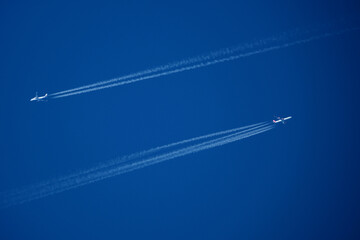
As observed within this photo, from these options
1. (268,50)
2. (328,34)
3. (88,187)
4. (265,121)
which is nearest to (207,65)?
(268,50)

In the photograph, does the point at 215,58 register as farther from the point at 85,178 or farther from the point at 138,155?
the point at 85,178

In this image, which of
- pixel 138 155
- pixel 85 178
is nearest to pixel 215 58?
pixel 138 155

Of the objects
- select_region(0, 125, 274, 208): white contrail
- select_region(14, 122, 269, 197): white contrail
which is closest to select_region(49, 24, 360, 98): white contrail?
select_region(14, 122, 269, 197): white contrail

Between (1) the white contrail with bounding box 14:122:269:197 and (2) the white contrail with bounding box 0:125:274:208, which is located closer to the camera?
(2) the white contrail with bounding box 0:125:274:208

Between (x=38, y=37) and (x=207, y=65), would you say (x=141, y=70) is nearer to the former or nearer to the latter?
(x=207, y=65)

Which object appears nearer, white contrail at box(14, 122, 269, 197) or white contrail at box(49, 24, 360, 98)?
white contrail at box(49, 24, 360, 98)

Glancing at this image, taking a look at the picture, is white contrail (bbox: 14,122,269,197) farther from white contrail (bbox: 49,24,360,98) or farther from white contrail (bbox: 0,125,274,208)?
white contrail (bbox: 49,24,360,98)

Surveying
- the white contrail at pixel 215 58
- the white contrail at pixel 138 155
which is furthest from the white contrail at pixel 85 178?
the white contrail at pixel 215 58

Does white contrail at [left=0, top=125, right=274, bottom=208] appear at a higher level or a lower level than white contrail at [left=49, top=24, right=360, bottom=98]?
lower

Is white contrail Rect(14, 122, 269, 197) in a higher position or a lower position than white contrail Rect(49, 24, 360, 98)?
lower
